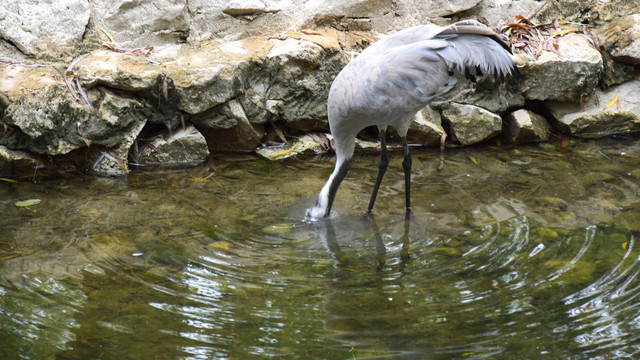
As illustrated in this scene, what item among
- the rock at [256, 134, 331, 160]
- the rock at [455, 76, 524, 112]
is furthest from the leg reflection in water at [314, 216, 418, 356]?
the rock at [455, 76, 524, 112]

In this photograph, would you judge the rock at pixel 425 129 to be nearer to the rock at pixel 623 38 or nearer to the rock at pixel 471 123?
the rock at pixel 471 123

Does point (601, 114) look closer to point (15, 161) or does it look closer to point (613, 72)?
point (613, 72)

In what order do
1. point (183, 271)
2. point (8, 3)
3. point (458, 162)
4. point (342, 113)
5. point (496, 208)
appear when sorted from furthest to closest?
point (458, 162) → point (8, 3) → point (496, 208) → point (342, 113) → point (183, 271)

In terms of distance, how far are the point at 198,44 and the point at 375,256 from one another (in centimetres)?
260

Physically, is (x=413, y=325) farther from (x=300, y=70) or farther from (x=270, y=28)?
(x=270, y=28)

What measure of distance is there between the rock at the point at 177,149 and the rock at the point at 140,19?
0.85 m

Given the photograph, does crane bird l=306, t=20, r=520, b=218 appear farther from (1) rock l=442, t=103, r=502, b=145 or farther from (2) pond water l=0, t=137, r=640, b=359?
(1) rock l=442, t=103, r=502, b=145

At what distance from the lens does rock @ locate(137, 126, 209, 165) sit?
4.76 m

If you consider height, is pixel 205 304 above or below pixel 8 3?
below

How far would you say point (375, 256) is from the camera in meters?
3.45

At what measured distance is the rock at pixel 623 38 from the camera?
5246 mm

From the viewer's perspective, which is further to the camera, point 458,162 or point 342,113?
point 458,162

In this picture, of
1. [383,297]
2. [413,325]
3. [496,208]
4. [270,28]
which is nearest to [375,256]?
[383,297]

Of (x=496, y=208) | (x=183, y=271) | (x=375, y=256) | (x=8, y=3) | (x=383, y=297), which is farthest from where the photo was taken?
(x=8, y=3)
